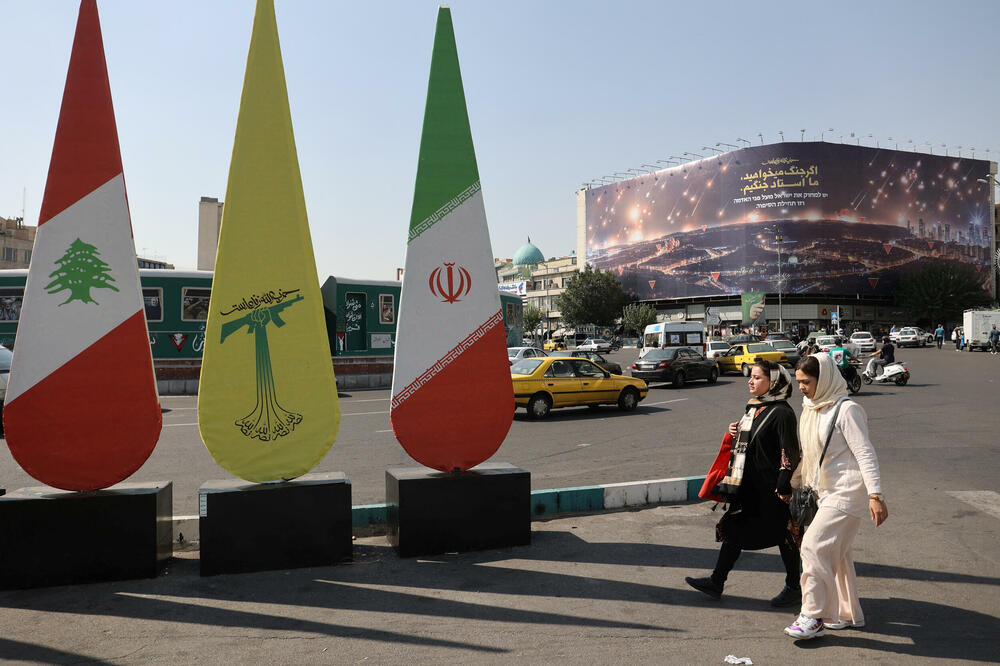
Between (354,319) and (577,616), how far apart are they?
825 inches

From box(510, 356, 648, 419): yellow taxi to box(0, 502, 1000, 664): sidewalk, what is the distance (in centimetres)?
991

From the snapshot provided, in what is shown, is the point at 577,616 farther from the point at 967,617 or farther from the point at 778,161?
the point at 778,161

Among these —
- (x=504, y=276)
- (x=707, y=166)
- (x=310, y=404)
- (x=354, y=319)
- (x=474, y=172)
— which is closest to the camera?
(x=310, y=404)

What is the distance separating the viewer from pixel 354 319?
2448 centimetres

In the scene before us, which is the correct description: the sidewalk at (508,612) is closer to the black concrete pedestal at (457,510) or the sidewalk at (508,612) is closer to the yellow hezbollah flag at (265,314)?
the black concrete pedestal at (457,510)

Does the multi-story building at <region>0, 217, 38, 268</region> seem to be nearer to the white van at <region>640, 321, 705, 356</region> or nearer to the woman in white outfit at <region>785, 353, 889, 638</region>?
the white van at <region>640, 321, 705, 356</region>

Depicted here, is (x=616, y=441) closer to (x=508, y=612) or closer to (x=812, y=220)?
(x=508, y=612)

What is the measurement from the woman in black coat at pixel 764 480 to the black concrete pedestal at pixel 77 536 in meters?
4.10

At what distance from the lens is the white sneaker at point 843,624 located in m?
4.04

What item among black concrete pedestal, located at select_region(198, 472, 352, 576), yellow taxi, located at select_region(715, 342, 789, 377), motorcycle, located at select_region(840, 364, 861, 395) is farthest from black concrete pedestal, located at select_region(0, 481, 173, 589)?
yellow taxi, located at select_region(715, 342, 789, 377)

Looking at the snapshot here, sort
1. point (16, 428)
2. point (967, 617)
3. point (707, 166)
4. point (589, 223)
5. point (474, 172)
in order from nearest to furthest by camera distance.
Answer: point (967, 617), point (16, 428), point (474, 172), point (707, 166), point (589, 223)

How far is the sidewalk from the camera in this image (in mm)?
3885

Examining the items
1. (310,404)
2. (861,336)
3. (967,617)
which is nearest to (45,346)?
(310,404)

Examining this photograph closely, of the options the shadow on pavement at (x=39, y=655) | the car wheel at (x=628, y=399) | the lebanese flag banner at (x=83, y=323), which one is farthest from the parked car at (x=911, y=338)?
the shadow on pavement at (x=39, y=655)
